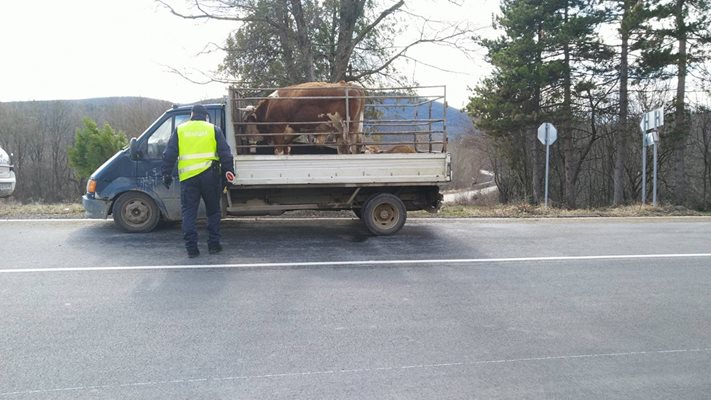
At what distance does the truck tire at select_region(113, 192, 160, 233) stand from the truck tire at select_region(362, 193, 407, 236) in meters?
3.32

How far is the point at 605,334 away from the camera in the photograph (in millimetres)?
4336

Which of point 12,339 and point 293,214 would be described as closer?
point 12,339

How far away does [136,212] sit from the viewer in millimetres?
8406

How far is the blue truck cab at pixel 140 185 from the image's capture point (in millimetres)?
8320

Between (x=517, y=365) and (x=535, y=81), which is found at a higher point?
(x=535, y=81)

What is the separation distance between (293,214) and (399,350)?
24.0ft

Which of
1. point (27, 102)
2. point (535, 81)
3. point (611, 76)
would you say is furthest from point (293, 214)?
point (27, 102)

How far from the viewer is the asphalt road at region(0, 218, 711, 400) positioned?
344 cm

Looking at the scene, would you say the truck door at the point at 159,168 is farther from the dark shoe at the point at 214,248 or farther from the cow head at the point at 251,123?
the dark shoe at the point at 214,248

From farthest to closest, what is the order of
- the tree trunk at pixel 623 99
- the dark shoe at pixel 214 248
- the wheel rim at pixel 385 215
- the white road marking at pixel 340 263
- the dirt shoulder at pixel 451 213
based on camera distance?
the tree trunk at pixel 623 99
the dirt shoulder at pixel 451 213
the wheel rim at pixel 385 215
the dark shoe at pixel 214 248
the white road marking at pixel 340 263

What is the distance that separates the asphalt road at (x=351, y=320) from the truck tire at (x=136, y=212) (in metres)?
0.50

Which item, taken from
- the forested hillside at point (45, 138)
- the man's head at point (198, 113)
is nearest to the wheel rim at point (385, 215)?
the man's head at point (198, 113)

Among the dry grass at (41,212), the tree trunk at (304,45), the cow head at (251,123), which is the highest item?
the tree trunk at (304,45)

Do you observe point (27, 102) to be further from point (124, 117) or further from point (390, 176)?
point (390, 176)
